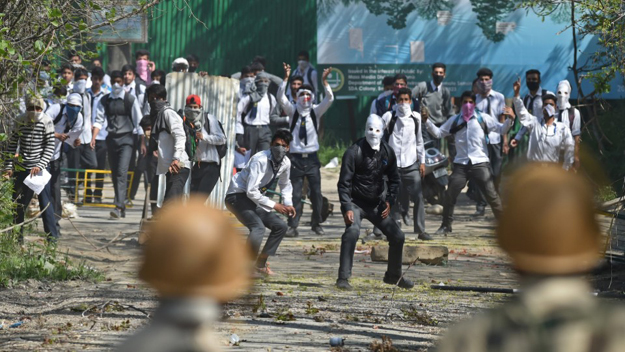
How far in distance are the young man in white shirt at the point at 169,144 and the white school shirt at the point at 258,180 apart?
5.69 ft

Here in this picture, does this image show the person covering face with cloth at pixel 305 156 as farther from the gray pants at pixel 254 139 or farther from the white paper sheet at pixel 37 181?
the white paper sheet at pixel 37 181

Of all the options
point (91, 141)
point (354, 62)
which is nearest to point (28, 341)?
point (91, 141)

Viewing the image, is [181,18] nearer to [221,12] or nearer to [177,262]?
[221,12]

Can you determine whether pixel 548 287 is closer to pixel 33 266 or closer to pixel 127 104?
pixel 33 266

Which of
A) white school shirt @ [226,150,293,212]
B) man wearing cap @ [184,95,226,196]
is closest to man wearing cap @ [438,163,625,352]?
white school shirt @ [226,150,293,212]

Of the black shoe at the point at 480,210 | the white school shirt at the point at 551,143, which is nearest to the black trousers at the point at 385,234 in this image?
the white school shirt at the point at 551,143

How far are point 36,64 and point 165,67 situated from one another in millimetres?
13746

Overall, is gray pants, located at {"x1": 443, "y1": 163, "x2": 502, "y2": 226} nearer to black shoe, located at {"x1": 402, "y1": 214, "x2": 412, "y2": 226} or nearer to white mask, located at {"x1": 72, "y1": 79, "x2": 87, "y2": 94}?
black shoe, located at {"x1": 402, "y1": 214, "x2": 412, "y2": 226}

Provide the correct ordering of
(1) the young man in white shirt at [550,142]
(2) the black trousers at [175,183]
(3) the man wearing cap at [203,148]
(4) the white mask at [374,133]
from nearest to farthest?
(4) the white mask at [374,133], (2) the black trousers at [175,183], (3) the man wearing cap at [203,148], (1) the young man in white shirt at [550,142]

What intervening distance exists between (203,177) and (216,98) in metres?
2.11

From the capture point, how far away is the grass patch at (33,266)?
9.34m

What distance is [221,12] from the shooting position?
72.8 ft

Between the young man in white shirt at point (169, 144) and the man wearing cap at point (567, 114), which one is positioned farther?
the man wearing cap at point (567, 114)

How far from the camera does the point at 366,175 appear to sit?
966 centimetres
